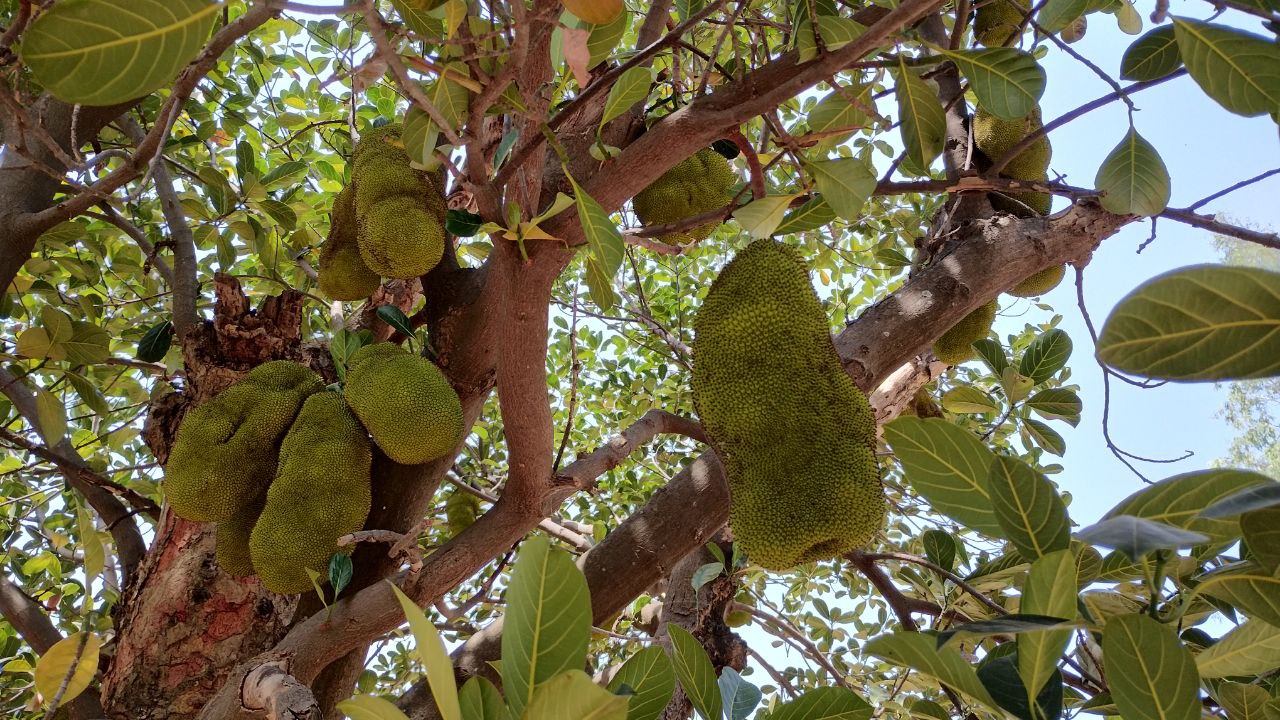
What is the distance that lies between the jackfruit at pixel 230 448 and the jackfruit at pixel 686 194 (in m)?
0.86

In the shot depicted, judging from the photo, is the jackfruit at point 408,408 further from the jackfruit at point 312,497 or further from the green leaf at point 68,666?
the green leaf at point 68,666

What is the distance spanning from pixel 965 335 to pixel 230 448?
169 cm

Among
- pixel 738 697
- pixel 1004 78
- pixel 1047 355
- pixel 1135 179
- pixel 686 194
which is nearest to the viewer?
pixel 738 697

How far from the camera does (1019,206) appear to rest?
2012 millimetres

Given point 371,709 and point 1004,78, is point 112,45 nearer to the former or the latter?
point 371,709

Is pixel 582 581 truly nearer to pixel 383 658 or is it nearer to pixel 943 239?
pixel 943 239

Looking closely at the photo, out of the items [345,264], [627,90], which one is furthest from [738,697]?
[345,264]

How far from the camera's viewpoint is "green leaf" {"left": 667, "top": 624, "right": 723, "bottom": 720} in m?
0.84

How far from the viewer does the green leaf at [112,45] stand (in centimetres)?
63

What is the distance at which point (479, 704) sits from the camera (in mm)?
703

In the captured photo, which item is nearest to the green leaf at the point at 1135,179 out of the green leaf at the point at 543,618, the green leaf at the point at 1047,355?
the green leaf at the point at 1047,355

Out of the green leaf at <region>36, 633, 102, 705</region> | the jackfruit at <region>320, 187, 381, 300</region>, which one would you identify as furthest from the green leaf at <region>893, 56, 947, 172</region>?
the green leaf at <region>36, 633, 102, 705</region>

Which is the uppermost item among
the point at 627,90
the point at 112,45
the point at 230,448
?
the point at 627,90

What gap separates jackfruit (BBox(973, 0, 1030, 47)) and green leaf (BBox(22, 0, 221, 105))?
1.92m
